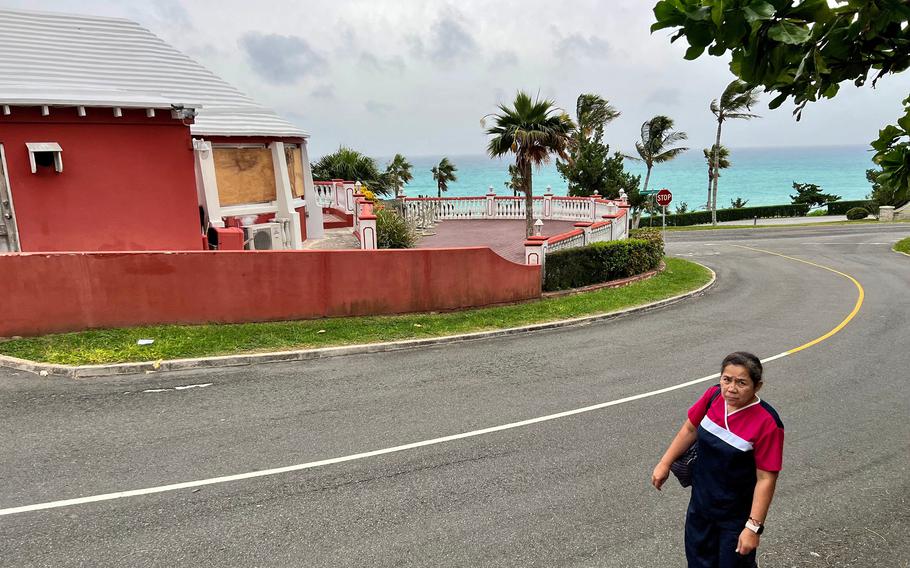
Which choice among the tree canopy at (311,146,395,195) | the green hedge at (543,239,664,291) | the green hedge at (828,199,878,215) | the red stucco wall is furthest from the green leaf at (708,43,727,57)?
the green hedge at (828,199,878,215)

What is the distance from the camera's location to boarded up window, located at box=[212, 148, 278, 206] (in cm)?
1752

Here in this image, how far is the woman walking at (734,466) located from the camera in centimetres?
371

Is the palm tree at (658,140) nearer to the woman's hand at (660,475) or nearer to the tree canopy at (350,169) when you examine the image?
the tree canopy at (350,169)

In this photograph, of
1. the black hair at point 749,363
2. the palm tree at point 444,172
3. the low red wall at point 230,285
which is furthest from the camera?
the palm tree at point 444,172

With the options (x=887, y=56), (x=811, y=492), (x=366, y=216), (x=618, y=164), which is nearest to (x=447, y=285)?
(x=366, y=216)

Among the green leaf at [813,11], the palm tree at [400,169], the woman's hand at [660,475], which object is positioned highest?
the palm tree at [400,169]

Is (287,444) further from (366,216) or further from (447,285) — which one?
(366,216)

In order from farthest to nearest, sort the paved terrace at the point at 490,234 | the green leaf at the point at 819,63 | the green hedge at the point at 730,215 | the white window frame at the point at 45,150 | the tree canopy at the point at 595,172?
the green hedge at the point at 730,215 < the tree canopy at the point at 595,172 < the paved terrace at the point at 490,234 < the white window frame at the point at 45,150 < the green leaf at the point at 819,63

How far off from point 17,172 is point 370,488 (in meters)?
11.4

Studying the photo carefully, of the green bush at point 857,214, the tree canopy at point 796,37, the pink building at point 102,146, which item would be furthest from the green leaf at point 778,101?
the green bush at point 857,214

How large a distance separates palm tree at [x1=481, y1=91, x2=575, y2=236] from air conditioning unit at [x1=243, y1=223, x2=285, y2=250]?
7.57m

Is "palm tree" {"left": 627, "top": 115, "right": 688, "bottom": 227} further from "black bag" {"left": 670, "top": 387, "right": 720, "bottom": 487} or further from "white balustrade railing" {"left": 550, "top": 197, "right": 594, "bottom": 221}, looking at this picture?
"black bag" {"left": 670, "top": 387, "right": 720, "bottom": 487}

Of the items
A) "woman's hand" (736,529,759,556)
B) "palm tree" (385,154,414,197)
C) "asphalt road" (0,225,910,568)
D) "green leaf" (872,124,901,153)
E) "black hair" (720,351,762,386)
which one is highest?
"palm tree" (385,154,414,197)

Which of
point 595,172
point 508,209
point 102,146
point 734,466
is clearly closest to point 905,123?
point 734,466
